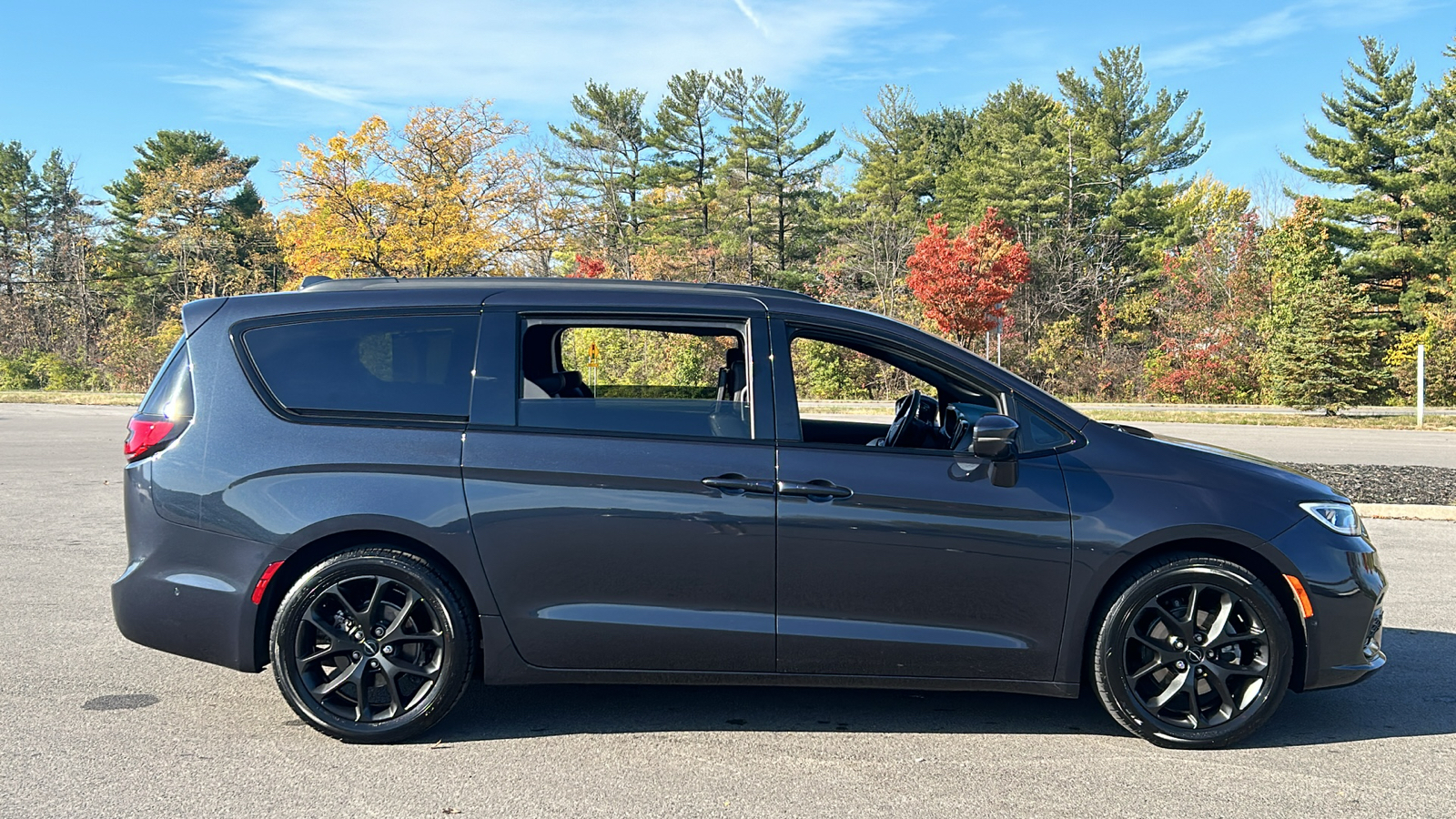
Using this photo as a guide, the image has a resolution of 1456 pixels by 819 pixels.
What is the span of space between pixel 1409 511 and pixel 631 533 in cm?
835

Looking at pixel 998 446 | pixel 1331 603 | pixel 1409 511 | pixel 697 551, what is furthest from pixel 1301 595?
pixel 1409 511

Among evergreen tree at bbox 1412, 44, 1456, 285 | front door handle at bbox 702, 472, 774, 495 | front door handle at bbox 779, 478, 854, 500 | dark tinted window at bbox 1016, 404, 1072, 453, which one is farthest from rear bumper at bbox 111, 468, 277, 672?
evergreen tree at bbox 1412, 44, 1456, 285

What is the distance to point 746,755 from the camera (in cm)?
394

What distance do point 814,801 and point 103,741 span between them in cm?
272

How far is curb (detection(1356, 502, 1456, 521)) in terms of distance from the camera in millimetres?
9234

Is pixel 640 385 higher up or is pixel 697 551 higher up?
pixel 640 385

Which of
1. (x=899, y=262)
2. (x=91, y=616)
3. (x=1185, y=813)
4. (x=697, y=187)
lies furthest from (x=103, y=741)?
(x=697, y=187)

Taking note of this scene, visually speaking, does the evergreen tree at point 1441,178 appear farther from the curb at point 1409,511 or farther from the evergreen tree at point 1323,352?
the curb at point 1409,511

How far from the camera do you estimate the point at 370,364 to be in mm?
4234

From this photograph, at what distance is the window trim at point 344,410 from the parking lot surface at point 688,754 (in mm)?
1242

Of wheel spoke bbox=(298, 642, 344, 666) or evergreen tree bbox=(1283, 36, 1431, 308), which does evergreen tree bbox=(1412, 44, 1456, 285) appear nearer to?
evergreen tree bbox=(1283, 36, 1431, 308)

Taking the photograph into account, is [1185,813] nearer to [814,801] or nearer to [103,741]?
[814,801]

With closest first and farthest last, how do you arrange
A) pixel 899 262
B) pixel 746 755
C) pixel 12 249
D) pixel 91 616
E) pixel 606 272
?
pixel 746 755, pixel 91 616, pixel 899 262, pixel 606 272, pixel 12 249

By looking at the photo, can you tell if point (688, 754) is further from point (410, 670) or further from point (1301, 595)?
point (1301, 595)
